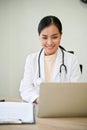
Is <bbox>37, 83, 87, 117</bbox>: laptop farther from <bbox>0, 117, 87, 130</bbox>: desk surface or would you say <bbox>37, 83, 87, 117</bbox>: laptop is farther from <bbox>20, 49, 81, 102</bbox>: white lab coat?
<bbox>20, 49, 81, 102</bbox>: white lab coat

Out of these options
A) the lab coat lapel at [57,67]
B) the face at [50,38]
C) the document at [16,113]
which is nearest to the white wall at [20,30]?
the face at [50,38]

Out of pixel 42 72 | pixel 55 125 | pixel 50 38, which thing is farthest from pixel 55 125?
pixel 50 38

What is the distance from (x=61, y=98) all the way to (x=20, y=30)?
1.50m

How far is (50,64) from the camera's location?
6.60 feet

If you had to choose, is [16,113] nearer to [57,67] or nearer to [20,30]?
[57,67]

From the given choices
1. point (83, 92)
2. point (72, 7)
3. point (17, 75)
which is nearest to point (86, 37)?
point (72, 7)

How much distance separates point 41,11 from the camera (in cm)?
254

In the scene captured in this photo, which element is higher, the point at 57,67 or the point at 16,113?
the point at 57,67

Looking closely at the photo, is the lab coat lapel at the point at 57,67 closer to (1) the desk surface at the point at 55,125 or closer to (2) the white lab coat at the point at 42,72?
(2) the white lab coat at the point at 42,72

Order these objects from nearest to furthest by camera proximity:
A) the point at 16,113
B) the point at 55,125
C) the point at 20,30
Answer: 1. the point at 55,125
2. the point at 16,113
3. the point at 20,30

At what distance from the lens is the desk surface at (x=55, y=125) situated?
1088 mm

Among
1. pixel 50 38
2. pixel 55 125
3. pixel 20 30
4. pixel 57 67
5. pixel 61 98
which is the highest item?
pixel 20 30

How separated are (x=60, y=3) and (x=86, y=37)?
20.3 inches

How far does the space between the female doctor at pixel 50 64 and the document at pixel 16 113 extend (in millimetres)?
446
